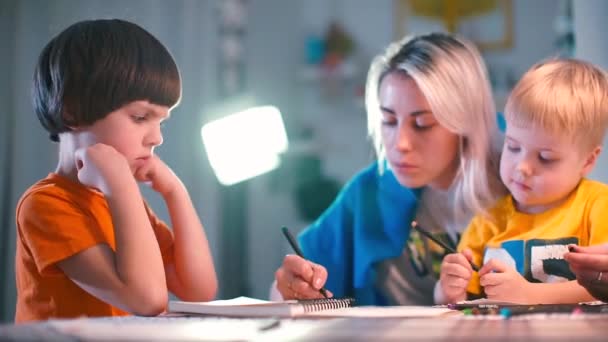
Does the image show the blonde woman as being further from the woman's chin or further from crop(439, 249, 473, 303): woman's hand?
crop(439, 249, 473, 303): woman's hand

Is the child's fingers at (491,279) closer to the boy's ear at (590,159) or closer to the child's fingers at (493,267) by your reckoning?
the child's fingers at (493,267)

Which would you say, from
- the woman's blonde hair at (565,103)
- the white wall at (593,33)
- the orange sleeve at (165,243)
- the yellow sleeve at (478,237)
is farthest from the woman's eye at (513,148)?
the orange sleeve at (165,243)

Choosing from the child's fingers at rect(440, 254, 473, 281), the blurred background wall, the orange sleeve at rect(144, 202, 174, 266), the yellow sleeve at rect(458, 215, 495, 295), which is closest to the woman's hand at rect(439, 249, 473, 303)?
the child's fingers at rect(440, 254, 473, 281)

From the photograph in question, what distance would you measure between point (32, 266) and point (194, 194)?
6.24 ft

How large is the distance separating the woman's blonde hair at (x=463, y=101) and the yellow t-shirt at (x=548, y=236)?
0.11 m

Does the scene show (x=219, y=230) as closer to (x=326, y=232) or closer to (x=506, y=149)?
(x=326, y=232)

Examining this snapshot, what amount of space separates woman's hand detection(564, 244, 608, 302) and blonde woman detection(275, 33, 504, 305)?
1.13ft

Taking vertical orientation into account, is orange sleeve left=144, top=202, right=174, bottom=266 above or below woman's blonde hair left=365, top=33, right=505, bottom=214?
below

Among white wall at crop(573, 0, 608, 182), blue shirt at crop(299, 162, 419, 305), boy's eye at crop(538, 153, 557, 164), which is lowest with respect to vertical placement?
blue shirt at crop(299, 162, 419, 305)

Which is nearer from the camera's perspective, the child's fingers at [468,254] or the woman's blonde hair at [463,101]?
the child's fingers at [468,254]

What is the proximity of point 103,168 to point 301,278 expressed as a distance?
390 mm

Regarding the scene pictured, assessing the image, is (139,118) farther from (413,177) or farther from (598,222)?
(598,222)

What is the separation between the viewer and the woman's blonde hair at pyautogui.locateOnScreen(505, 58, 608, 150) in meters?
1.25

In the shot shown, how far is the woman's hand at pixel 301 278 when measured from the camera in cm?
124
